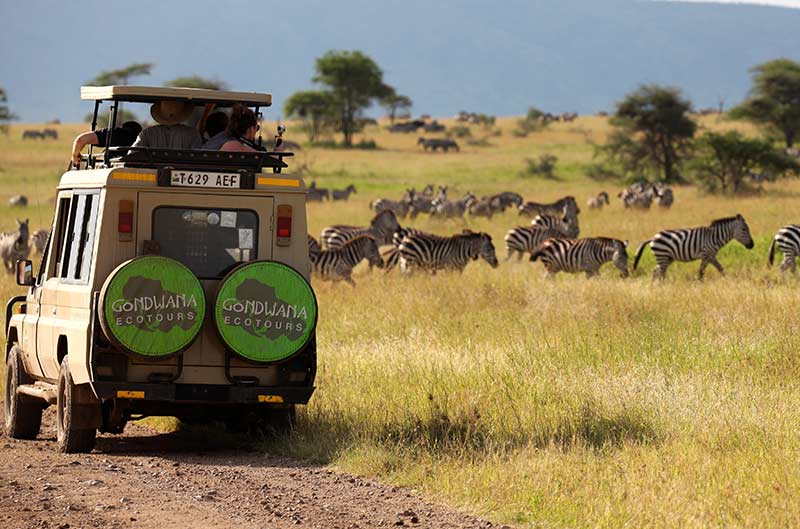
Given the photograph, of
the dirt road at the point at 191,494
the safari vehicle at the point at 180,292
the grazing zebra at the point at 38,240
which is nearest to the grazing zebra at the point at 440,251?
the grazing zebra at the point at 38,240

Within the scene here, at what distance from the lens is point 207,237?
881cm

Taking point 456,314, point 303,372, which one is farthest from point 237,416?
point 456,314

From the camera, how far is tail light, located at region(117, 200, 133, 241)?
8.57 metres

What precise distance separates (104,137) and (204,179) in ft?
4.70

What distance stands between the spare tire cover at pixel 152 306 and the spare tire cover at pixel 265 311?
18 centimetres

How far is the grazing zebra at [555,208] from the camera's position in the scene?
102 ft

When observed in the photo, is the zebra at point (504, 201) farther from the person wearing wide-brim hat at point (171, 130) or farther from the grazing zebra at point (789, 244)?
the person wearing wide-brim hat at point (171, 130)

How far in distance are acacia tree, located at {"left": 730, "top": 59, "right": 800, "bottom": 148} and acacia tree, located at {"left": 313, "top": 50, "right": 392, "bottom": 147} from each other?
24.8 m

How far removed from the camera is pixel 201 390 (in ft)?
28.1

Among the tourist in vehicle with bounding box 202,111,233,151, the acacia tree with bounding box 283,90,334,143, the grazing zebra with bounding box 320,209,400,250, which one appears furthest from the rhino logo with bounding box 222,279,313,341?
the acacia tree with bounding box 283,90,334,143

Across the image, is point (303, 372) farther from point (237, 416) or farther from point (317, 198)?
point (317, 198)

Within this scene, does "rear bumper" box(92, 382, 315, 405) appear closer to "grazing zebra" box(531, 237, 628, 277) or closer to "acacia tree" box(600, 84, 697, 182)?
"grazing zebra" box(531, 237, 628, 277)

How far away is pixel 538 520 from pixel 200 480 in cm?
220

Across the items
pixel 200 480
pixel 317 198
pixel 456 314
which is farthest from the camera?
pixel 317 198
